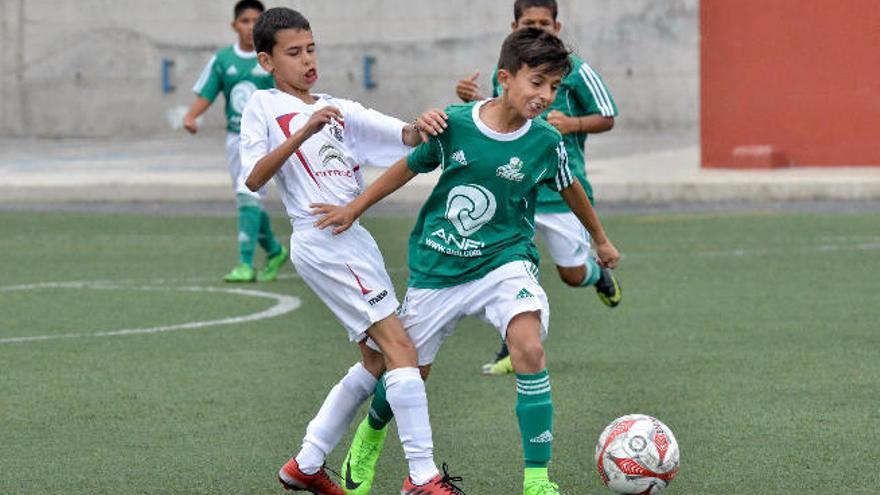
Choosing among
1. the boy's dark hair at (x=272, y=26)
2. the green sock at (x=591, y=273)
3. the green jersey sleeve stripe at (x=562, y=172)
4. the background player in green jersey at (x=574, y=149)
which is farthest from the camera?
the green sock at (x=591, y=273)

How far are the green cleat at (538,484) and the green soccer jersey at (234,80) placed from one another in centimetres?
816

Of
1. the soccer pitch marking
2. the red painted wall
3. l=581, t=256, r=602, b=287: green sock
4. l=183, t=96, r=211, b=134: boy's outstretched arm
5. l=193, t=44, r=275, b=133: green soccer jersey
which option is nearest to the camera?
l=581, t=256, r=602, b=287: green sock

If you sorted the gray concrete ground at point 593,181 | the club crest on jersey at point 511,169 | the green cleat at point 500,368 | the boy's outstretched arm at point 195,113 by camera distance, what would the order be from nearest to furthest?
the club crest on jersey at point 511,169, the green cleat at point 500,368, the boy's outstretched arm at point 195,113, the gray concrete ground at point 593,181

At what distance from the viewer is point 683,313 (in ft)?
39.6

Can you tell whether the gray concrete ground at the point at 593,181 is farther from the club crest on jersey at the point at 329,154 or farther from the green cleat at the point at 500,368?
the club crest on jersey at the point at 329,154

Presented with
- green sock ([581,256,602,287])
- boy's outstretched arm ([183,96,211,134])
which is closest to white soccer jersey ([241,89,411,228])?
green sock ([581,256,602,287])

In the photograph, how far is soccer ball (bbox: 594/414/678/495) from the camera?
22.3 ft

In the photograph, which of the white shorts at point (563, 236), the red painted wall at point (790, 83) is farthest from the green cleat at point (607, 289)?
the red painted wall at point (790, 83)

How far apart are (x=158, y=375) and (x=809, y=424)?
3.34 m

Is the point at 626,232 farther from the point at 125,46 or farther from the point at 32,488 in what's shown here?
the point at 125,46

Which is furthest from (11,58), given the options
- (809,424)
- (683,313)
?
(809,424)

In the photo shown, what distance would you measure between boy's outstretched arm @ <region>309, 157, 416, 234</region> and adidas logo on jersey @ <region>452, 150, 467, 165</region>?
0.51 ft

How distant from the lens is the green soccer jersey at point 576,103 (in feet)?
34.1

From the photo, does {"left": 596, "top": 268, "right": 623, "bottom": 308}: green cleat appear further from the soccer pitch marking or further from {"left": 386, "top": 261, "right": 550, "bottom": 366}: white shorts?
{"left": 386, "top": 261, "right": 550, "bottom": 366}: white shorts
